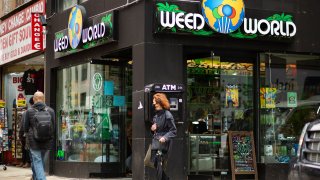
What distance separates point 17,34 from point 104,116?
5.72 meters

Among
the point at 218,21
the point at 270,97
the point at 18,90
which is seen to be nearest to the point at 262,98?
the point at 270,97

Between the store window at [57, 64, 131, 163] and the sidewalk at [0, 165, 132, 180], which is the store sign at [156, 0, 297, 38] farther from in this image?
the sidewalk at [0, 165, 132, 180]

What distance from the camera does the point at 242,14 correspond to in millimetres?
12367

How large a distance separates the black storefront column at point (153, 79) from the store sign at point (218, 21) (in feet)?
1.63

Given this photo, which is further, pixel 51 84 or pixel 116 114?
pixel 51 84

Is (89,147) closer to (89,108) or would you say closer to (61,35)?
(89,108)

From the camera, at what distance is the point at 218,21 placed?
12.2 meters

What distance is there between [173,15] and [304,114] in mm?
4048

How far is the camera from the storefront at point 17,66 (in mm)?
17422

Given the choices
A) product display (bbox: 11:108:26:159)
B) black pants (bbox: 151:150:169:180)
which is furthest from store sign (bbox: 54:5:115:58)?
product display (bbox: 11:108:26:159)

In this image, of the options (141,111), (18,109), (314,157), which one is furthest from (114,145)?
(314,157)

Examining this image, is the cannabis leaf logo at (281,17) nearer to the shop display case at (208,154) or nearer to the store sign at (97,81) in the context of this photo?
the shop display case at (208,154)

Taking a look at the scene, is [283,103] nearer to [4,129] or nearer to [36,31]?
[36,31]

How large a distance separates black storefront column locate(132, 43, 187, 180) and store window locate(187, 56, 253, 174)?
28.8 inches
